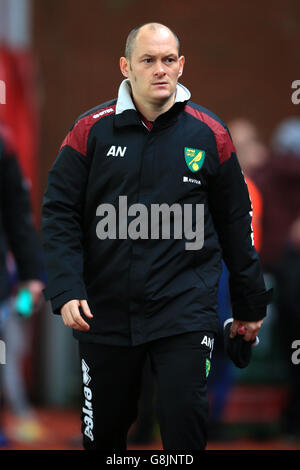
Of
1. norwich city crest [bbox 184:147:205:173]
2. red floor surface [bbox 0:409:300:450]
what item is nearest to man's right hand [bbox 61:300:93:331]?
norwich city crest [bbox 184:147:205:173]

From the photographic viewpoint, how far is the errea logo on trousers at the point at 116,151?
449 cm

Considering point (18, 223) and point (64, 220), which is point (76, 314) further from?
point (18, 223)

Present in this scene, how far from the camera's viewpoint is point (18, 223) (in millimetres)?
6113

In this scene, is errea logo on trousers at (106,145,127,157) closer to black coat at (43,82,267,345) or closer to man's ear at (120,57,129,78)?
black coat at (43,82,267,345)

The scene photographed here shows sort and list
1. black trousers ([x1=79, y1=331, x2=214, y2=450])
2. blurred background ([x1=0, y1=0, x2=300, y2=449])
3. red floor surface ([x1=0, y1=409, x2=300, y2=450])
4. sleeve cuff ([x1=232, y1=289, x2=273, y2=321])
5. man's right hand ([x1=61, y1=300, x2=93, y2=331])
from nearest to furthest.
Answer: man's right hand ([x1=61, y1=300, x2=93, y2=331])
black trousers ([x1=79, y1=331, x2=214, y2=450])
sleeve cuff ([x1=232, y1=289, x2=273, y2=321])
red floor surface ([x1=0, y1=409, x2=300, y2=450])
blurred background ([x1=0, y1=0, x2=300, y2=449])

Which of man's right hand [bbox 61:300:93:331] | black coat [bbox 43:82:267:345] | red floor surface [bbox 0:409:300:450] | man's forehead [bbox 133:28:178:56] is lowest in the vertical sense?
red floor surface [bbox 0:409:300:450]

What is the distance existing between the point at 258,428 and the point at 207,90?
3.65m

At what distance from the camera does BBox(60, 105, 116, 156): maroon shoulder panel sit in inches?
179

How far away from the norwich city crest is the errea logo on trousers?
10.5 inches

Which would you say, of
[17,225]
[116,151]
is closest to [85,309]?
[116,151]

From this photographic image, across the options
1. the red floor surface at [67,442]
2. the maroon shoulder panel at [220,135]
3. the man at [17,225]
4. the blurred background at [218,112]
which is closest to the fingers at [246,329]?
the maroon shoulder panel at [220,135]

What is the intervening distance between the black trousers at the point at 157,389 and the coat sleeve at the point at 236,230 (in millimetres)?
254

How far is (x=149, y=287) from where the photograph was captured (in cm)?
447

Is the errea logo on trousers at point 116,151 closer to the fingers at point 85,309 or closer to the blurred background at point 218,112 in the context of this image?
the fingers at point 85,309
